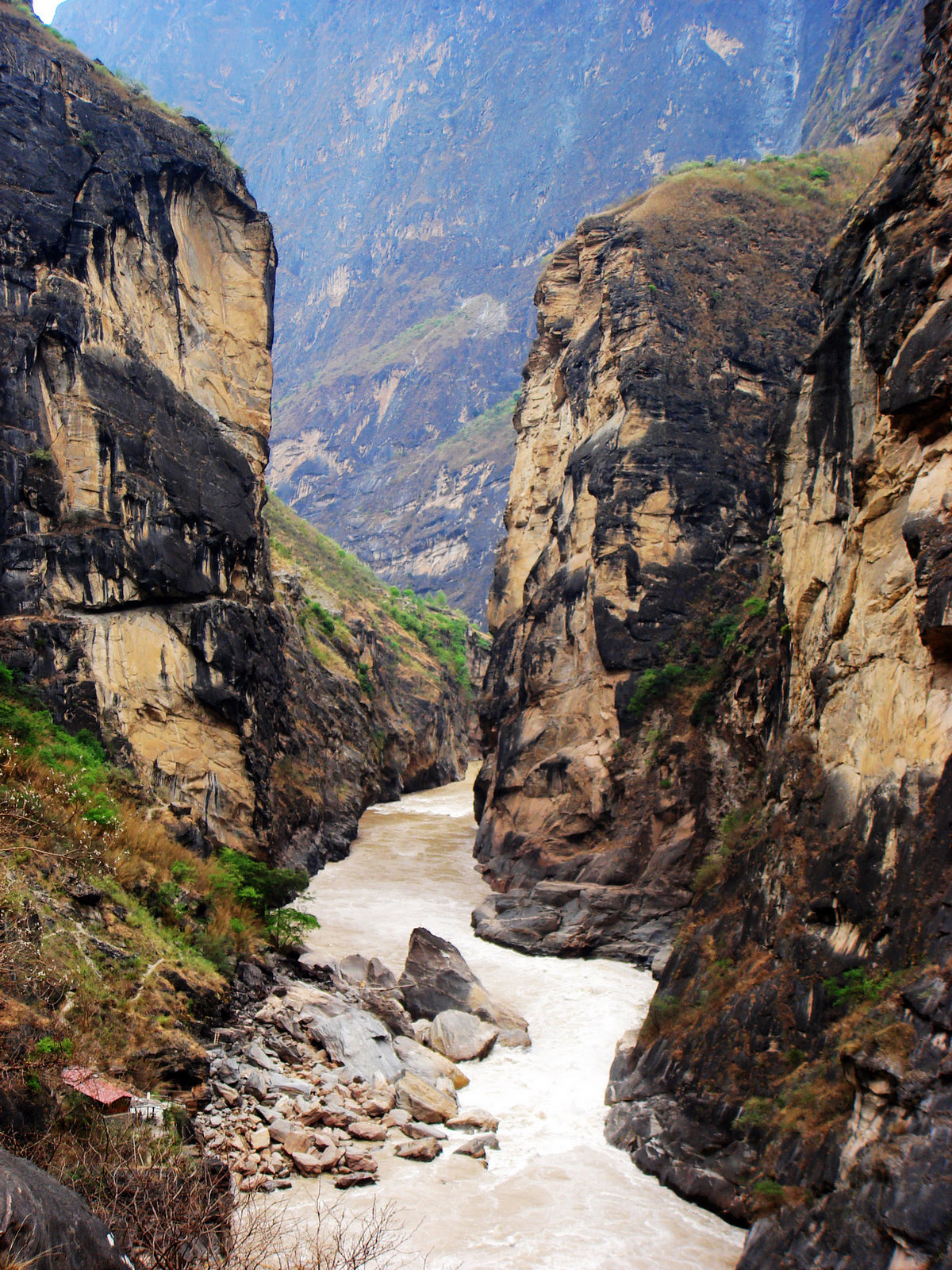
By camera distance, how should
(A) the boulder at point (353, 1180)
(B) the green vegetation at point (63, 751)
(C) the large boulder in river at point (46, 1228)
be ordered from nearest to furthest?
(C) the large boulder in river at point (46, 1228)
(A) the boulder at point (353, 1180)
(B) the green vegetation at point (63, 751)

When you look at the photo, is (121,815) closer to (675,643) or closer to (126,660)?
(126,660)

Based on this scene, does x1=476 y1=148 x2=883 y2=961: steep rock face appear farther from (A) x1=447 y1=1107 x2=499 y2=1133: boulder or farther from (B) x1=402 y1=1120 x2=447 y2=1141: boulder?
(B) x1=402 y1=1120 x2=447 y2=1141: boulder

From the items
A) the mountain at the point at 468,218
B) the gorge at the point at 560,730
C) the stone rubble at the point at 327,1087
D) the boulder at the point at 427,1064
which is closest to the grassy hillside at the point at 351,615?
the gorge at the point at 560,730

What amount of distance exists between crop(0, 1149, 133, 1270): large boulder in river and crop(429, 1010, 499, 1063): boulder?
425 inches

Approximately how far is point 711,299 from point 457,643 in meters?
50.5

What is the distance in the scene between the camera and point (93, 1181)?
7500mm

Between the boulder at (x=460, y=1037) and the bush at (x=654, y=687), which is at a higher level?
the bush at (x=654, y=687)

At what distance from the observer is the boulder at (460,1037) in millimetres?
16344

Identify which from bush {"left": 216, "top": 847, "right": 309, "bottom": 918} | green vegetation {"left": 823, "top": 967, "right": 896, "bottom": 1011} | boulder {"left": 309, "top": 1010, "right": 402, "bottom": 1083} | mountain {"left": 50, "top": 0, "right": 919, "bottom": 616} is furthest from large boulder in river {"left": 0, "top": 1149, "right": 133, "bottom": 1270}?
mountain {"left": 50, "top": 0, "right": 919, "bottom": 616}

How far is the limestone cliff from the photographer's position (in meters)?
21.1

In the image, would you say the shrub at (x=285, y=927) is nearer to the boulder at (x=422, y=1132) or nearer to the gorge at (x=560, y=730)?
the gorge at (x=560, y=730)

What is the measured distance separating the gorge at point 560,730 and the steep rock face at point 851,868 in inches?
2.6

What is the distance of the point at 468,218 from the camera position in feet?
598

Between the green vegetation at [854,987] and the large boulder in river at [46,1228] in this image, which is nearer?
the large boulder in river at [46,1228]
